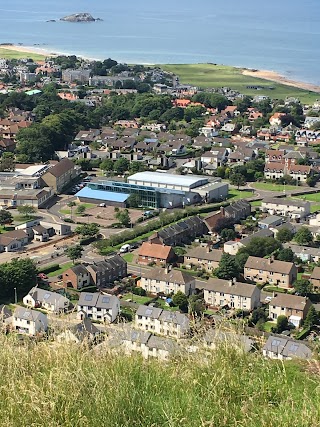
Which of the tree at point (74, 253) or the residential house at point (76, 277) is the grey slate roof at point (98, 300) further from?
the tree at point (74, 253)

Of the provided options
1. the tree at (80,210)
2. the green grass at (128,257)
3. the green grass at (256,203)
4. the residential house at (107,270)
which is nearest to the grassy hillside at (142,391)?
the residential house at (107,270)

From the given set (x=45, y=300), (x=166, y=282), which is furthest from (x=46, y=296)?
(x=166, y=282)

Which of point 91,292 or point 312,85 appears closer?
point 91,292

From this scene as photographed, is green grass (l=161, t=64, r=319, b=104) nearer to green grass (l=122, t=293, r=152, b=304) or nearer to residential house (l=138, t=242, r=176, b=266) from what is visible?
residential house (l=138, t=242, r=176, b=266)

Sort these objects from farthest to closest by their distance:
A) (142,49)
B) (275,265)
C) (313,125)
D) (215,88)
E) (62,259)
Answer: (142,49) → (215,88) → (313,125) → (62,259) → (275,265)

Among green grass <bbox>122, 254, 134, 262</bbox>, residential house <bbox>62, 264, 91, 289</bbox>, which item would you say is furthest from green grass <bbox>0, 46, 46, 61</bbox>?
residential house <bbox>62, 264, 91, 289</bbox>

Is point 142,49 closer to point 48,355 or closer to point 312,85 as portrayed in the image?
point 312,85

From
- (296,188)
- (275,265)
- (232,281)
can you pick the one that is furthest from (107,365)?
(296,188)
